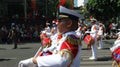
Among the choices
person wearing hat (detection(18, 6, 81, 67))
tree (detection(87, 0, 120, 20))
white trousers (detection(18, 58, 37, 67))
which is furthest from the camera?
tree (detection(87, 0, 120, 20))

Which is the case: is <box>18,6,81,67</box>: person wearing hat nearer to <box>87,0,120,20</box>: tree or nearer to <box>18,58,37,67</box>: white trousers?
<box>18,58,37,67</box>: white trousers

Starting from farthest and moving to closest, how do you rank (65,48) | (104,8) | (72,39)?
(104,8) → (72,39) → (65,48)

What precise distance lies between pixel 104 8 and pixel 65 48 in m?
30.4

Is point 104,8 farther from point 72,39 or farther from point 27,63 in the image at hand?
point 27,63

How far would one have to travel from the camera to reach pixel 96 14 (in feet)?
115

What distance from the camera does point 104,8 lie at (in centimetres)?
3394

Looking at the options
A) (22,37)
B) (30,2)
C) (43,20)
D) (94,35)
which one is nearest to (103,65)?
(94,35)

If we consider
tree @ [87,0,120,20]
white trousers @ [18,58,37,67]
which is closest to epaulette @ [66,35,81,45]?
white trousers @ [18,58,37,67]

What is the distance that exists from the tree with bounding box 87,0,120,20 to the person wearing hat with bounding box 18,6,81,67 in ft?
96.2

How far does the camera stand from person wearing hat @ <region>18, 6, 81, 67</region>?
12.3ft

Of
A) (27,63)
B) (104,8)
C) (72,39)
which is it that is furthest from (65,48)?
(104,8)

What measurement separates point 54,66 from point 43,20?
107 ft

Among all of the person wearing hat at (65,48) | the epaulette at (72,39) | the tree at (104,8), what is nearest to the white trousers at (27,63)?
the person wearing hat at (65,48)

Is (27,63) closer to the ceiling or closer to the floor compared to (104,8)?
closer to the ceiling
